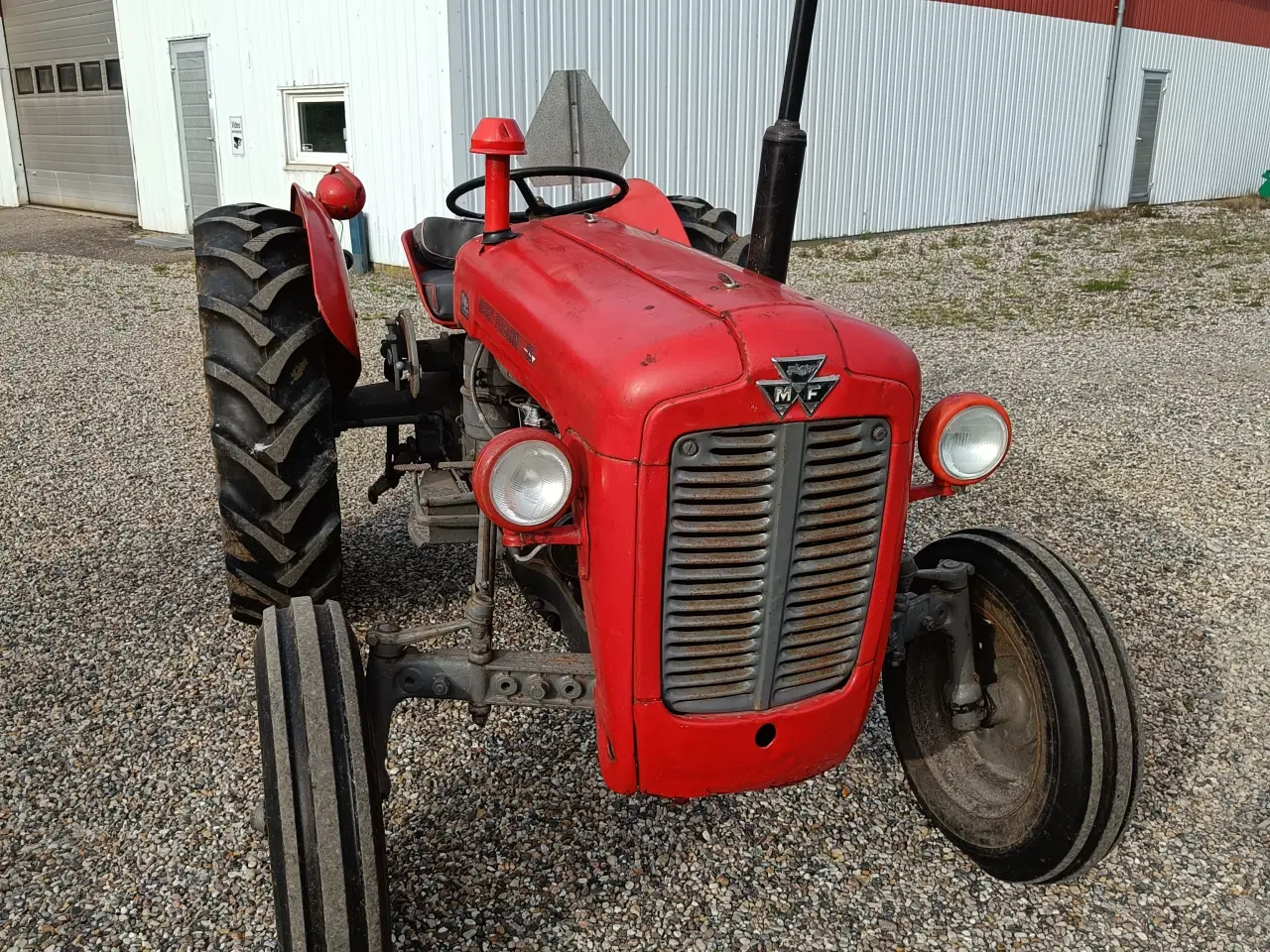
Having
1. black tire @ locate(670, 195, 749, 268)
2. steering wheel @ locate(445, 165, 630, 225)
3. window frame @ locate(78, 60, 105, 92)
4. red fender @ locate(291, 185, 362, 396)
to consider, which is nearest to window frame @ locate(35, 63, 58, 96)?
window frame @ locate(78, 60, 105, 92)

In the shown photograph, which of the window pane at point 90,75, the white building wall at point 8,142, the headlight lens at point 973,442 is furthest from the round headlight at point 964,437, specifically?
the white building wall at point 8,142

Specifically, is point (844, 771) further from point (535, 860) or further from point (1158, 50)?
point (1158, 50)

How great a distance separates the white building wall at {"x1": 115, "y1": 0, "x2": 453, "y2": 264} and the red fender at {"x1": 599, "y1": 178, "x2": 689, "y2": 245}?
5773 mm

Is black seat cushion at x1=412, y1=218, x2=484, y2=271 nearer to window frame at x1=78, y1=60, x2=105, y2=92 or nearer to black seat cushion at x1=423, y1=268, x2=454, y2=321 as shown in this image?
black seat cushion at x1=423, y1=268, x2=454, y2=321

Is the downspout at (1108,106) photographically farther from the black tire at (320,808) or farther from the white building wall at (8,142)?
the black tire at (320,808)

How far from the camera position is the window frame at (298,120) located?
924 cm

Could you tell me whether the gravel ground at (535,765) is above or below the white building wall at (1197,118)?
below

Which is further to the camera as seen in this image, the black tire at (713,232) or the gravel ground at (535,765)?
the black tire at (713,232)

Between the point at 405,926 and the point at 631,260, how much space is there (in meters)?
1.41

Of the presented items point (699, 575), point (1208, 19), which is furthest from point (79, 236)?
point (1208, 19)

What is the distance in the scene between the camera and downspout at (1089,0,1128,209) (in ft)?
48.3

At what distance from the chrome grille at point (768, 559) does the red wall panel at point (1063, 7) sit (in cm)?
1217

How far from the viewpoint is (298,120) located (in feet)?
32.2

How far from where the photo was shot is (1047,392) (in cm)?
613
